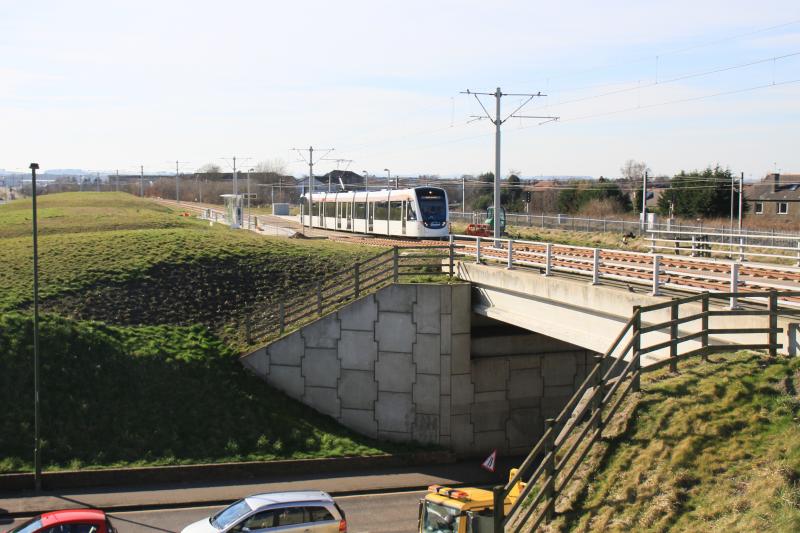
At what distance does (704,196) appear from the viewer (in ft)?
222

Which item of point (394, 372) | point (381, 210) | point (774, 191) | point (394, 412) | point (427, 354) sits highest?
point (774, 191)

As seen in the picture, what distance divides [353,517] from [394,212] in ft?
93.7

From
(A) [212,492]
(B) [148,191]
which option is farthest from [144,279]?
(B) [148,191]

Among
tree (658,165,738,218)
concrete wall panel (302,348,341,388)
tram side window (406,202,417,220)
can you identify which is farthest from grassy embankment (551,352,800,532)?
tree (658,165,738,218)

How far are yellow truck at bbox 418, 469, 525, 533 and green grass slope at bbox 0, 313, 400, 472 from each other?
8.65 meters

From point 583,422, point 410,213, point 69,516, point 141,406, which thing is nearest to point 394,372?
point 141,406

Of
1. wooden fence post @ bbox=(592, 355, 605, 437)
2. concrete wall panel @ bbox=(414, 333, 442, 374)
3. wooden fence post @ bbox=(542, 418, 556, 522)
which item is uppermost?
wooden fence post @ bbox=(592, 355, 605, 437)

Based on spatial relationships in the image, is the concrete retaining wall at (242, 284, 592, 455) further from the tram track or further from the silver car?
the silver car

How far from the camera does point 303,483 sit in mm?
22688

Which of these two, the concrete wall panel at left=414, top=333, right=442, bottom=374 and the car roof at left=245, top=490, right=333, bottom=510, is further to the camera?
the concrete wall panel at left=414, top=333, right=442, bottom=374

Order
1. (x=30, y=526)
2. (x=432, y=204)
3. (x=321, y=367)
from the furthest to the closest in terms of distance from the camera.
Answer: (x=432, y=204) → (x=321, y=367) → (x=30, y=526)

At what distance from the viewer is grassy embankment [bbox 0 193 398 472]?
23094 millimetres

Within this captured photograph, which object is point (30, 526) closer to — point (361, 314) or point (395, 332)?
point (361, 314)

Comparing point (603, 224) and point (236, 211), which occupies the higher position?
point (236, 211)
